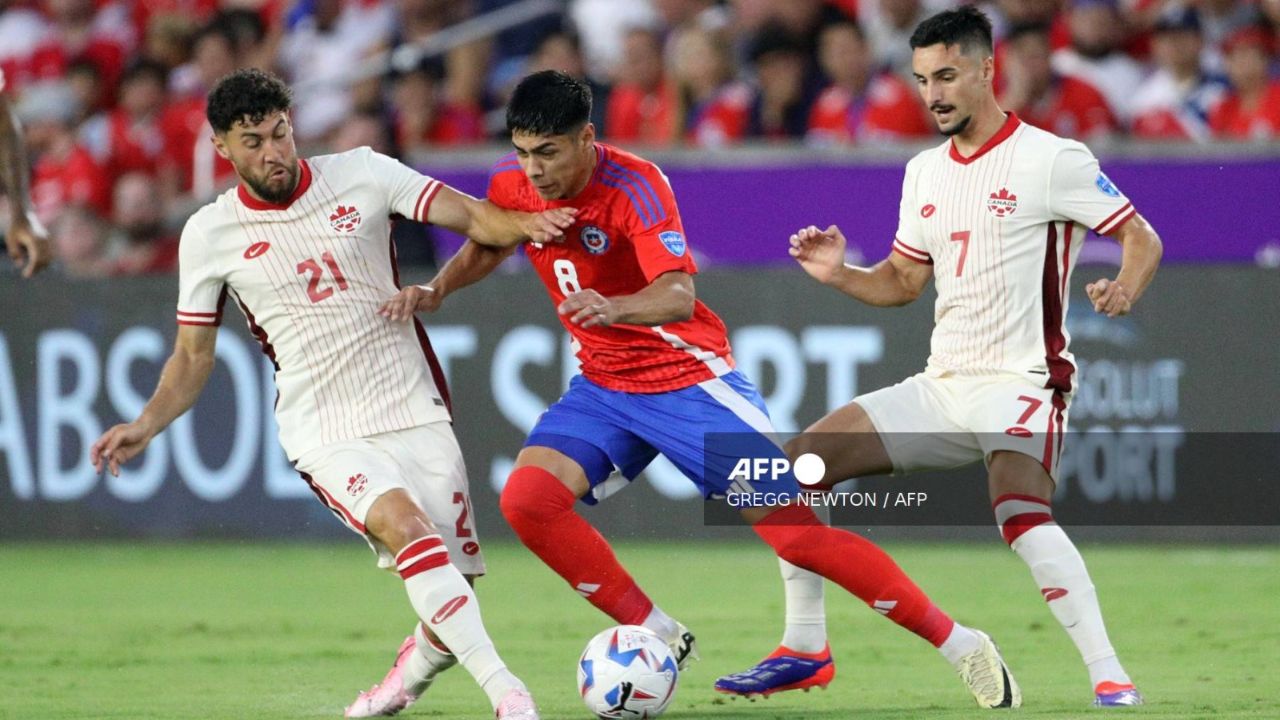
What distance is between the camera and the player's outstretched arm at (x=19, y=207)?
8219 mm

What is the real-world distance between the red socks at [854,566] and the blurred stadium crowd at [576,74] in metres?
6.15

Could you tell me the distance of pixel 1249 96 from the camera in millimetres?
12258

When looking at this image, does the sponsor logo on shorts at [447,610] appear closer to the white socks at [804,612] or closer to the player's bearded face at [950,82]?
the white socks at [804,612]

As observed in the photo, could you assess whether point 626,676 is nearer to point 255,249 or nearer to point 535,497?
point 535,497

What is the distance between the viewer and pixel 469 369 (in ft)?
39.4

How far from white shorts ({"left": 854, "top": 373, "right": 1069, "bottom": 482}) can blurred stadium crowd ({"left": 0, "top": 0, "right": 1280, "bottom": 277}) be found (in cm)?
557

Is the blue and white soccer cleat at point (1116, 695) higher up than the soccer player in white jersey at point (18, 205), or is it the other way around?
the soccer player in white jersey at point (18, 205)

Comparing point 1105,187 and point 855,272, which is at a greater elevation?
point 1105,187

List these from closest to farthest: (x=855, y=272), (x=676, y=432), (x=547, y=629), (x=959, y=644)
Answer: (x=959, y=644)
(x=676, y=432)
(x=855, y=272)
(x=547, y=629)

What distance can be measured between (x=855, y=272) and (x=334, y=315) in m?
1.89

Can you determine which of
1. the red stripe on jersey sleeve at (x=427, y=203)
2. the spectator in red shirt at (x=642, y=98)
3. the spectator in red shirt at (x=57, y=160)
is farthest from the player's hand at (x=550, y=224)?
the spectator in red shirt at (x=57, y=160)

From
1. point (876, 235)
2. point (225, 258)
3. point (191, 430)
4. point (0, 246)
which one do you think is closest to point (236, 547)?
point (191, 430)

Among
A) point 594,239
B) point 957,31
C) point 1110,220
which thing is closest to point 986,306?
point 1110,220

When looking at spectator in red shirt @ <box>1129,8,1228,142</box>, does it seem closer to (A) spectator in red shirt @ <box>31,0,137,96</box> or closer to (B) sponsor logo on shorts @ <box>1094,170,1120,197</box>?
(B) sponsor logo on shorts @ <box>1094,170,1120,197</box>
